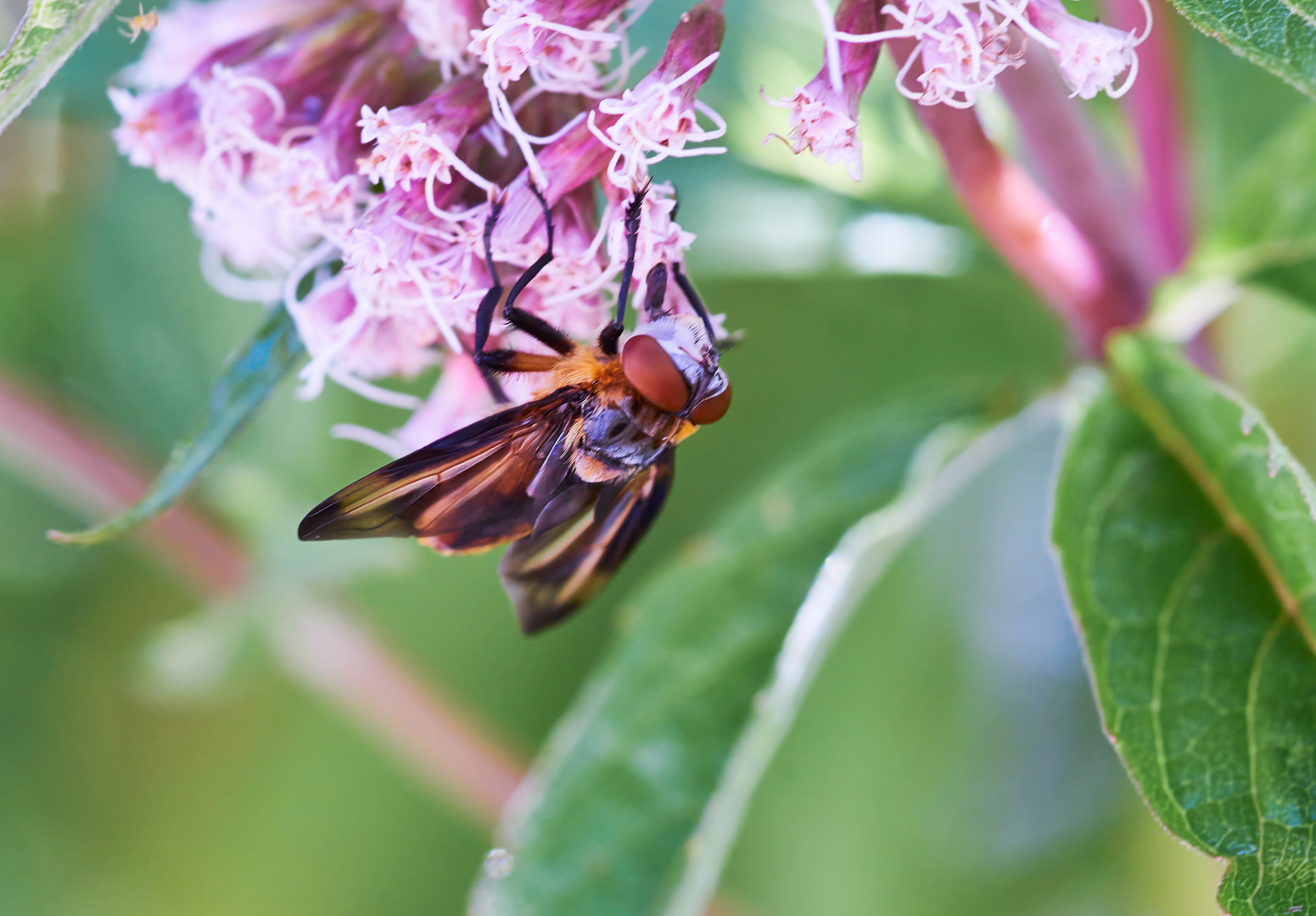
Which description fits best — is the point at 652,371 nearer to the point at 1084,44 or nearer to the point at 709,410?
the point at 709,410

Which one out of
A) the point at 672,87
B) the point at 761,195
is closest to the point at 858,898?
the point at 761,195

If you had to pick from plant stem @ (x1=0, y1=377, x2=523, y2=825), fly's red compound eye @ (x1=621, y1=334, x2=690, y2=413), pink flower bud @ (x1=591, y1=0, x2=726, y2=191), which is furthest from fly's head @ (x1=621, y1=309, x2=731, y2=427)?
plant stem @ (x1=0, y1=377, x2=523, y2=825)

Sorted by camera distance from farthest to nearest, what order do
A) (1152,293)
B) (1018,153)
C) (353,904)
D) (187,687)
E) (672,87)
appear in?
(353,904), (187,687), (1018,153), (1152,293), (672,87)

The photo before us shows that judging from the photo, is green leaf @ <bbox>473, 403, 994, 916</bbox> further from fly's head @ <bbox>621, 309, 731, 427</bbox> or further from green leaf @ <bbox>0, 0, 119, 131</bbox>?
green leaf @ <bbox>0, 0, 119, 131</bbox>

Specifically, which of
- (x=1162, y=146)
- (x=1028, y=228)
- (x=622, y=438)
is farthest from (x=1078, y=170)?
(x=622, y=438)

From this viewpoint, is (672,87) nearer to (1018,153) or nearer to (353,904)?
(1018,153)

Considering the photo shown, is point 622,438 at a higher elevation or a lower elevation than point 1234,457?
higher

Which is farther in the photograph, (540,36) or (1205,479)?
(1205,479)
